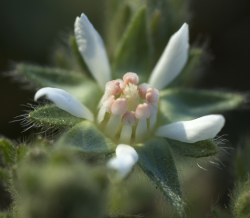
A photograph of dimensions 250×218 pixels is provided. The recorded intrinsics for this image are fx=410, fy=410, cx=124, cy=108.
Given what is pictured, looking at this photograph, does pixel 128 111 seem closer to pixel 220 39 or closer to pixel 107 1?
pixel 107 1

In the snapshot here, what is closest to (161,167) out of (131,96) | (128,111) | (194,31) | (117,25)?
(128,111)

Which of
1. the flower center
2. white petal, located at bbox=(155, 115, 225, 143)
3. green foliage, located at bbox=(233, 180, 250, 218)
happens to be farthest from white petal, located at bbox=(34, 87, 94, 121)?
green foliage, located at bbox=(233, 180, 250, 218)

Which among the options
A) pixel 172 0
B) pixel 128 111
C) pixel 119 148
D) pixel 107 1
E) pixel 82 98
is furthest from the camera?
pixel 107 1

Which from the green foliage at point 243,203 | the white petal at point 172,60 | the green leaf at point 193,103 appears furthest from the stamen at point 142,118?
the green foliage at point 243,203

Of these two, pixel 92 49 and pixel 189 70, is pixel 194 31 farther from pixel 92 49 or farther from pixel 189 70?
pixel 92 49

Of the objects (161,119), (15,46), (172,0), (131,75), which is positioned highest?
(172,0)

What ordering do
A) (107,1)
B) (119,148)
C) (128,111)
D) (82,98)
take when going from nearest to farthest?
(119,148) < (128,111) < (82,98) < (107,1)

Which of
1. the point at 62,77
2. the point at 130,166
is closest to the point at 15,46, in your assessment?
the point at 62,77
